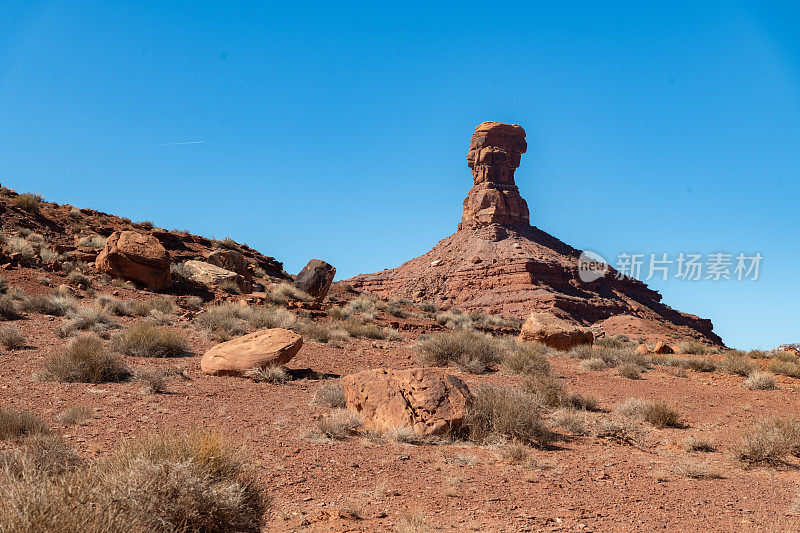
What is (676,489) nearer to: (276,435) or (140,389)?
(276,435)

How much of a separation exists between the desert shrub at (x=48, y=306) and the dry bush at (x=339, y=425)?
12061mm

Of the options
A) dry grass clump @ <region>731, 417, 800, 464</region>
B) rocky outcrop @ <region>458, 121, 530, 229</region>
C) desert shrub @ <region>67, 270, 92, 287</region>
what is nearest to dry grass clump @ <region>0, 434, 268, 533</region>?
dry grass clump @ <region>731, 417, 800, 464</region>

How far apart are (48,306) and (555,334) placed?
55.8 feet

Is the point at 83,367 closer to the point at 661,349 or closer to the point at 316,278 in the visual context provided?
the point at 316,278

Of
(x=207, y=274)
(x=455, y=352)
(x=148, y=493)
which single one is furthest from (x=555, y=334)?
(x=148, y=493)

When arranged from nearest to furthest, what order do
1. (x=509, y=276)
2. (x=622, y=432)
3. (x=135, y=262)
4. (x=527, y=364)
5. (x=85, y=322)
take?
(x=622, y=432)
(x=527, y=364)
(x=85, y=322)
(x=135, y=262)
(x=509, y=276)

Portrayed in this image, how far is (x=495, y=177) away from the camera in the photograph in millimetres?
92500

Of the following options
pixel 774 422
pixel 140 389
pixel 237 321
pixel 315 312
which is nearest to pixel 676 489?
pixel 774 422

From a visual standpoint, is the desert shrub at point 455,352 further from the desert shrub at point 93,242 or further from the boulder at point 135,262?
the desert shrub at point 93,242

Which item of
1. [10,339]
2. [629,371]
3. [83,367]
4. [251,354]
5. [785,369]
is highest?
[785,369]

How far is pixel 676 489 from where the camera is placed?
652cm

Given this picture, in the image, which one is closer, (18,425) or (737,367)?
(18,425)

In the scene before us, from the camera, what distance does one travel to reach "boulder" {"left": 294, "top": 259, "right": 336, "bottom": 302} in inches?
1061

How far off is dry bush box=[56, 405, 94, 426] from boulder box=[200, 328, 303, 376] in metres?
3.91
